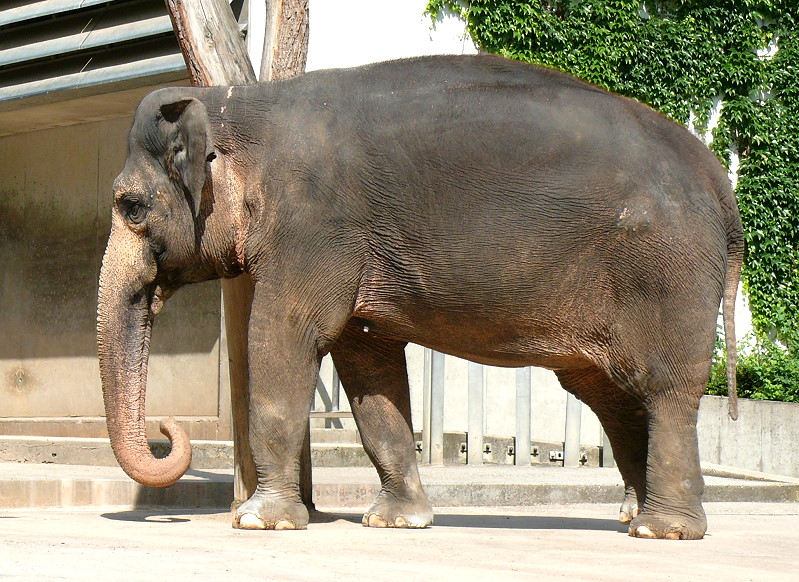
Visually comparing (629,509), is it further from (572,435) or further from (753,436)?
(753,436)

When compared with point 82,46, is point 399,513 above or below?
below

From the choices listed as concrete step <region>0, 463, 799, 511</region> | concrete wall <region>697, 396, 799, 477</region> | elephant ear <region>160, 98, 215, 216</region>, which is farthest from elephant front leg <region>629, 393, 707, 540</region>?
concrete wall <region>697, 396, 799, 477</region>

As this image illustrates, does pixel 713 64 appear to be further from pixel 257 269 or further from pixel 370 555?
pixel 370 555

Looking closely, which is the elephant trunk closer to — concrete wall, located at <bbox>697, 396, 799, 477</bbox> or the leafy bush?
concrete wall, located at <bbox>697, 396, 799, 477</bbox>

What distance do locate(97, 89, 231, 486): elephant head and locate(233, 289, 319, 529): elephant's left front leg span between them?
410 mm

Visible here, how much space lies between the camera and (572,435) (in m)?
11.0

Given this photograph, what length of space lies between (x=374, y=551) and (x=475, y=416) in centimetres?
623

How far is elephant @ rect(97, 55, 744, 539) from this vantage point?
5504 millimetres

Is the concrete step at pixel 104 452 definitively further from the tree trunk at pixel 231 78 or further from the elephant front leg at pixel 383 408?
the elephant front leg at pixel 383 408

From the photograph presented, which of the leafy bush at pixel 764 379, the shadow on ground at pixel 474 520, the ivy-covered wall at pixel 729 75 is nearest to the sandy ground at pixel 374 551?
the shadow on ground at pixel 474 520

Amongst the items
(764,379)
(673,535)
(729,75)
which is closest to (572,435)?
(764,379)

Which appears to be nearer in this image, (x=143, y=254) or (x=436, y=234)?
(x=436, y=234)

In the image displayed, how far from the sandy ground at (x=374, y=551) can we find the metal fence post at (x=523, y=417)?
427cm

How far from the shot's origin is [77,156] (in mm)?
14508
